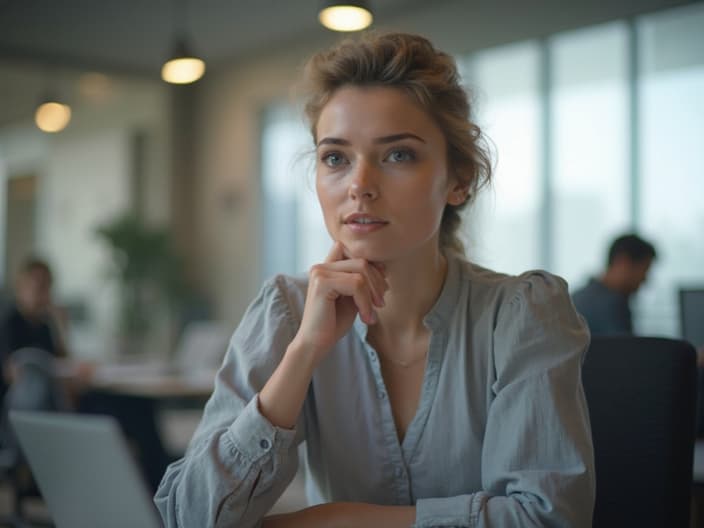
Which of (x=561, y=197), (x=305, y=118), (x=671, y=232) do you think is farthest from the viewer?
(x=561, y=197)

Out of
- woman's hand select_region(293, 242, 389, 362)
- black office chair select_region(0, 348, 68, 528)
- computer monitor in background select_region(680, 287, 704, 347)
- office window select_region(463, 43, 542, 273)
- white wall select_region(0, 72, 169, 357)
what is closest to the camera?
woman's hand select_region(293, 242, 389, 362)

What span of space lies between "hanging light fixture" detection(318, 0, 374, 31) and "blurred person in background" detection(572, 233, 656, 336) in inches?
69.5

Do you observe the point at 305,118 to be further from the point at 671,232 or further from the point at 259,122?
the point at 259,122

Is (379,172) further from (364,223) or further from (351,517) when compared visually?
(351,517)

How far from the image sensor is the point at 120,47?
7.86 meters

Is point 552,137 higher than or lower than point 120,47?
lower

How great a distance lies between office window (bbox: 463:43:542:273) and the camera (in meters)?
6.04

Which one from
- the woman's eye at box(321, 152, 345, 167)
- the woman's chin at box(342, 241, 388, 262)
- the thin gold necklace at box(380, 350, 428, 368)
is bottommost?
the thin gold necklace at box(380, 350, 428, 368)

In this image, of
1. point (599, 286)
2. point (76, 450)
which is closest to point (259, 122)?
point (599, 286)

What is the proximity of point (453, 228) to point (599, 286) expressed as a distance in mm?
2707

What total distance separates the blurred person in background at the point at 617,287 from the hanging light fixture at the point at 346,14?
69.5 inches

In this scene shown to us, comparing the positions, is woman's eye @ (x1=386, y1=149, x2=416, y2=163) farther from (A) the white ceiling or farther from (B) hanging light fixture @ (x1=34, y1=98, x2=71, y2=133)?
(B) hanging light fixture @ (x1=34, y1=98, x2=71, y2=133)

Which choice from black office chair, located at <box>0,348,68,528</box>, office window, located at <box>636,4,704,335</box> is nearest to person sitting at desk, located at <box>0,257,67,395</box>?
black office chair, located at <box>0,348,68,528</box>

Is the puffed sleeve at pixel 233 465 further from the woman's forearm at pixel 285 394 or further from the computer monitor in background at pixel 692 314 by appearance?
the computer monitor in background at pixel 692 314
